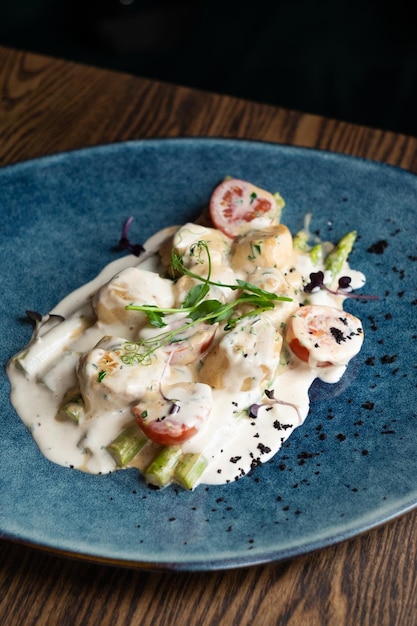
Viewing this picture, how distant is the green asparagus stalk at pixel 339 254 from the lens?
3439mm

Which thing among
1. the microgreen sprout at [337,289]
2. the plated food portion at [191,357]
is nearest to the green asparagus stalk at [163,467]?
the plated food portion at [191,357]

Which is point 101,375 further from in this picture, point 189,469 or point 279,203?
point 279,203

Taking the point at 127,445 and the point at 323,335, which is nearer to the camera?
the point at 127,445

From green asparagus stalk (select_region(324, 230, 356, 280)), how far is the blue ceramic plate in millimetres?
55

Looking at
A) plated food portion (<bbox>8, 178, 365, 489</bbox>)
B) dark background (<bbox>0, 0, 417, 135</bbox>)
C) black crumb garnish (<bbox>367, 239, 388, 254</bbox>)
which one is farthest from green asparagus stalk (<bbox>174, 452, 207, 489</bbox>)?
dark background (<bbox>0, 0, 417, 135</bbox>)

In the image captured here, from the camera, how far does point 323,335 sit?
3.07 m

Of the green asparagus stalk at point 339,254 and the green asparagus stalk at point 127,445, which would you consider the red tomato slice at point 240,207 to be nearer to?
the green asparagus stalk at point 339,254

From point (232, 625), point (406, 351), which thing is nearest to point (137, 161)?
point (406, 351)

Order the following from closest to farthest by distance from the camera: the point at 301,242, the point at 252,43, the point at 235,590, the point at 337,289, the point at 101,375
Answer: the point at 235,590
the point at 101,375
the point at 337,289
the point at 301,242
the point at 252,43

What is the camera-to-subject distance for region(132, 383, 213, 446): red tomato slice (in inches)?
107

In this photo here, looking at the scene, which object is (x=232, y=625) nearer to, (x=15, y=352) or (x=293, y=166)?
(x=15, y=352)

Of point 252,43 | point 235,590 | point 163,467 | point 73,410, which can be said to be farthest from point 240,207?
Result: point 252,43

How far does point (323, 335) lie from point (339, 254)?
0.54 metres

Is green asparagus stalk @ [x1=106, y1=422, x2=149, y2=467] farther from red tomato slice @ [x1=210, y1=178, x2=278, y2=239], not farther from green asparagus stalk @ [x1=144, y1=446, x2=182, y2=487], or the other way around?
red tomato slice @ [x1=210, y1=178, x2=278, y2=239]
